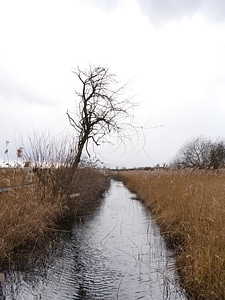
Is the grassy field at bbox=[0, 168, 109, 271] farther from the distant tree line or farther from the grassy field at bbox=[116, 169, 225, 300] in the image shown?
the distant tree line

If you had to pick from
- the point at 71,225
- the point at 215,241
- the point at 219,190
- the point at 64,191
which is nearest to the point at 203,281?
the point at 215,241

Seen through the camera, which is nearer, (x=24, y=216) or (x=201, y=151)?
(x=24, y=216)

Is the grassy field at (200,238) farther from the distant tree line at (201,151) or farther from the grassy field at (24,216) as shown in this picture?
the distant tree line at (201,151)

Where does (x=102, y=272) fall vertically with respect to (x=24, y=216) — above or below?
below

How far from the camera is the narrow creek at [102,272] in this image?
4777 mm

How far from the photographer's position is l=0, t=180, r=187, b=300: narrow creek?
4.78 meters

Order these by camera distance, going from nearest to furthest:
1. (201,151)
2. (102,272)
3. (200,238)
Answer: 1. (200,238)
2. (102,272)
3. (201,151)

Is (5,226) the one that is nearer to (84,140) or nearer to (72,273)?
(72,273)

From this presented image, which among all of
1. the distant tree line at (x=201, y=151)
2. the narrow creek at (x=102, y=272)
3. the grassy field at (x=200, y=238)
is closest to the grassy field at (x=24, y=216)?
the narrow creek at (x=102, y=272)

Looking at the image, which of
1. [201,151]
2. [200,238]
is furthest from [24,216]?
[201,151]

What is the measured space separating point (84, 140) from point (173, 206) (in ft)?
23.3

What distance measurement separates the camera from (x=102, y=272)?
18.8 feet

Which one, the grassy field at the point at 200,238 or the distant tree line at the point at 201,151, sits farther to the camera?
the distant tree line at the point at 201,151

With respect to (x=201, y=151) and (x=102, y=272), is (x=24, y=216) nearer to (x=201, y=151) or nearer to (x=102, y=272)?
(x=102, y=272)
